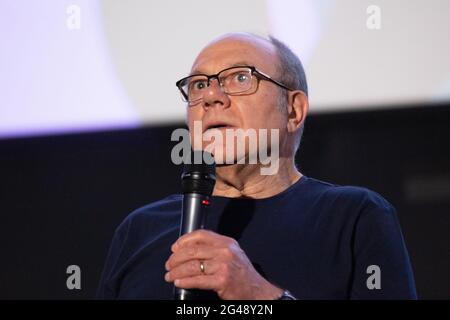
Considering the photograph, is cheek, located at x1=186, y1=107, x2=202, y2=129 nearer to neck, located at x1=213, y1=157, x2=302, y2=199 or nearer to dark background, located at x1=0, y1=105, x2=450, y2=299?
neck, located at x1=213, y1=157, x2=302, y2=199

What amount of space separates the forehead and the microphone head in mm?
351

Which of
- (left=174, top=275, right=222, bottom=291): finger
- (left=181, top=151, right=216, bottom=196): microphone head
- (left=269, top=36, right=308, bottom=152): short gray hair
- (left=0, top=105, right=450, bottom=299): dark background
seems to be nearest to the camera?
(left=174, top=275, right=222, bottom=291): finger

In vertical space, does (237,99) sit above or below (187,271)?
above

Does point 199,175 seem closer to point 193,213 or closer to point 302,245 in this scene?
point 193,213

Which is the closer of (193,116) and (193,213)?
(193,213)

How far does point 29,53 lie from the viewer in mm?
1998

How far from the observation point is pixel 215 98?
1455mm

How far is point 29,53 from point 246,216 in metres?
0.99

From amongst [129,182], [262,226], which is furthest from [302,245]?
[129,182]

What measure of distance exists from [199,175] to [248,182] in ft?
1.27

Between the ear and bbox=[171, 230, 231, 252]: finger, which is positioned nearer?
bbox=[171, 230, 231, 252]: finger

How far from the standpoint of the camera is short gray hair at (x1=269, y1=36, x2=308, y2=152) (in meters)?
1.55

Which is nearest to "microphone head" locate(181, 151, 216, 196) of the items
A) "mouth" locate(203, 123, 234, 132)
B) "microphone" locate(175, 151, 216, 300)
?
"microphone" locate(175, 151, 216, 300)

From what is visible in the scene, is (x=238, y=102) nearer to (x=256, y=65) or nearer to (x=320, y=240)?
(x=256, y=65)
